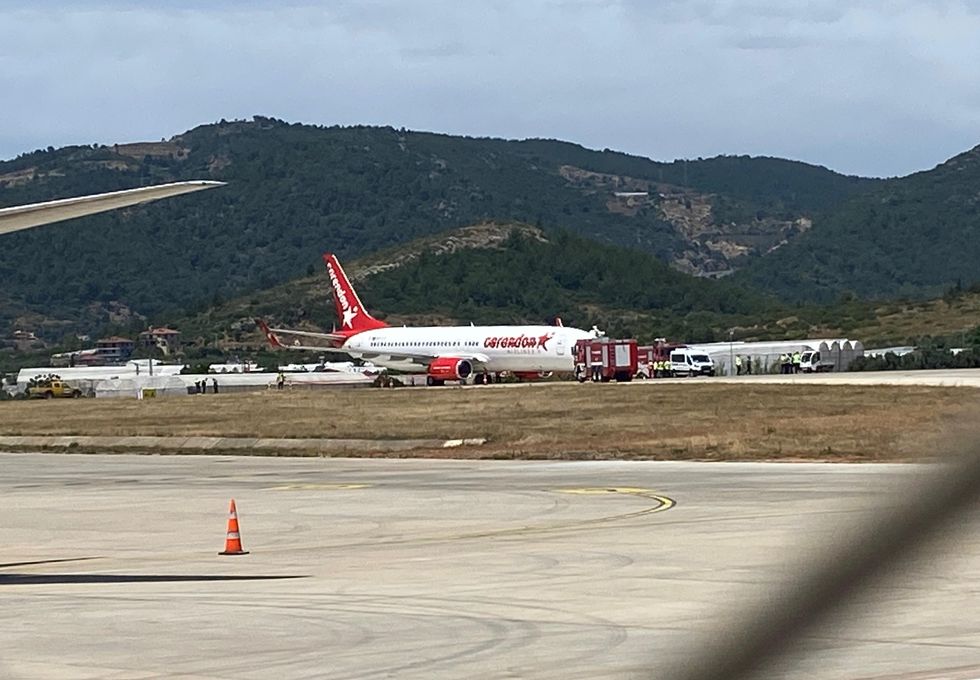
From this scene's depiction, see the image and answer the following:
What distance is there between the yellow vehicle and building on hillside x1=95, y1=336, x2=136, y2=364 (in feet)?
220

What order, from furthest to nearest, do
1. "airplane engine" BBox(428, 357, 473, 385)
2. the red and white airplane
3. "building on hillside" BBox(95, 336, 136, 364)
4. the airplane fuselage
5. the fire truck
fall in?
"building on hillside" BBox(95, 336, 136, 364) < "airplane engine" BBox(428, 357, 473, 385) < the red and white airplane < the airplane fuselage < the fire truck

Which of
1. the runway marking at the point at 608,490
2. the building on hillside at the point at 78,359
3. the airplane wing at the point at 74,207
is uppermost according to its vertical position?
the building on hillside at the point at 78,359

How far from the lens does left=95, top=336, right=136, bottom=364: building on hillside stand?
168700 millimetres

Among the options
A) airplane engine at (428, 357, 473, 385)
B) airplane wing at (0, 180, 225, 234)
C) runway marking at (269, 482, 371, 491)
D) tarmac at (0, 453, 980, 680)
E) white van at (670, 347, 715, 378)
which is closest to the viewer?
tarmac at (0, 453, 980, 680)

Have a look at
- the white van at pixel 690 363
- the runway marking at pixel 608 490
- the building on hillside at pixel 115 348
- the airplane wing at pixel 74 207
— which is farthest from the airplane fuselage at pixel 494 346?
the building on hillside at pixel 115 348

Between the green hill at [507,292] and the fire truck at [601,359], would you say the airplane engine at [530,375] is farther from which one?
the green hill at [507,292]

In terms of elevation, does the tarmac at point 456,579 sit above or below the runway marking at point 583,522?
above

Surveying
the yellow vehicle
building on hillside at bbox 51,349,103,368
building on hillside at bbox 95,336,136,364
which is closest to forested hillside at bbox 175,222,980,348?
building on hillside at bbox 95,336,136,364

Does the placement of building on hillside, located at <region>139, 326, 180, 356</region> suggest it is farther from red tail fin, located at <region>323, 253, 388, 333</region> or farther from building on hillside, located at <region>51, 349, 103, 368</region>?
red tail fin, located at <region>323, 253, 388, 333</region>

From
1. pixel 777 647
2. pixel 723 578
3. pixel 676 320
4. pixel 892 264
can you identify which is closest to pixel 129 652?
pixel 723 578

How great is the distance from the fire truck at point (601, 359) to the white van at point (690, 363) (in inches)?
690

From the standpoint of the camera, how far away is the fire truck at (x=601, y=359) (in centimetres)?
7869

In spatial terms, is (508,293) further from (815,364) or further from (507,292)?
(815,364)

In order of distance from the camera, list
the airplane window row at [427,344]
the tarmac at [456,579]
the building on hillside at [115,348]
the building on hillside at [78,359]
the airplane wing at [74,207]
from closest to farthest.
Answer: the tarmac at [456,579]
the airplane wing at [74,207]
the airplane window row at [427,344]
the building on hillside at [78,359]
the building on hillside at [115,348]
